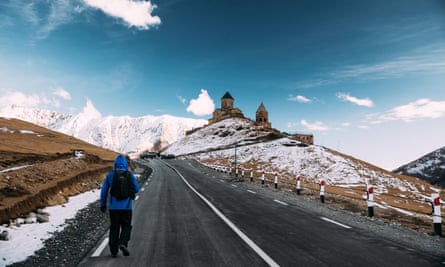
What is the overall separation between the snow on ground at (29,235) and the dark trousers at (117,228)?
166cm

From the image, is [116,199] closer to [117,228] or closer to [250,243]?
[117,228]

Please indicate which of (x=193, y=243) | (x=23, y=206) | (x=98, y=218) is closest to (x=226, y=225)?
(x=193, y=243)

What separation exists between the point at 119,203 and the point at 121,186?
0.35 meters

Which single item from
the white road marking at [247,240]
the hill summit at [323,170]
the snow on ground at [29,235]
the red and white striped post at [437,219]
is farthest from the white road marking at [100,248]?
the hill summit at [323,170]

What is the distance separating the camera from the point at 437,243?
6.93m

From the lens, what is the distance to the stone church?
138750mm

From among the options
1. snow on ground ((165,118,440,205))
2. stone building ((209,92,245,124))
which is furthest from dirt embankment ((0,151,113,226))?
stone building ((209,92,245,124))

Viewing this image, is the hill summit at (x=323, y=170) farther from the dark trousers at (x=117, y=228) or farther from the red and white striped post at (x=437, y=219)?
the dark trousers at (x=117, y=228)

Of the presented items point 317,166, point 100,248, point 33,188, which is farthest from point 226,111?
point 100,248

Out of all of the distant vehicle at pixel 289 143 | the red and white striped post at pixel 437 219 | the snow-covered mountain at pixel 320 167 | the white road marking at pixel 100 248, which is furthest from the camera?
the distant vehicle at pixel 289 143

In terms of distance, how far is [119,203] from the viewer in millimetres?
5656

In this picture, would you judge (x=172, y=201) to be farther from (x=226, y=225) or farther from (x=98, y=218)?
(x=226, y=225)

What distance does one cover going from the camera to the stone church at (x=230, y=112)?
455ft

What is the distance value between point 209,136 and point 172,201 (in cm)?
10790
